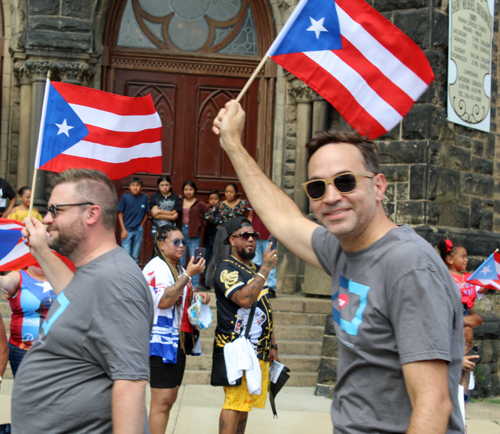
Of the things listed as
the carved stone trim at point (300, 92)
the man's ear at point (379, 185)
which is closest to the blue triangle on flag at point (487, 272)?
the man's ear at point (379, 185)

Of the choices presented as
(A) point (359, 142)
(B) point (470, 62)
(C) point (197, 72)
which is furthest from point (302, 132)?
(A) point (359, 142)

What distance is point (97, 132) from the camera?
180 inches

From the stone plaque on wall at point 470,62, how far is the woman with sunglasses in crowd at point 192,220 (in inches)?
160

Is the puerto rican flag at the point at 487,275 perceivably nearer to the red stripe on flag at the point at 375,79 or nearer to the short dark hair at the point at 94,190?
the red stripe on flag at the point at 375,79

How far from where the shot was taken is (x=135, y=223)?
958cm

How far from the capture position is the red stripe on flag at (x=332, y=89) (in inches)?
129

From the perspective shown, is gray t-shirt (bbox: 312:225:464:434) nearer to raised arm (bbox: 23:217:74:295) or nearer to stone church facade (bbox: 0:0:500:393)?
raised arm (bbox: 23:217:74:295)

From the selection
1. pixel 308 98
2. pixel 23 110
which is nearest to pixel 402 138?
pixel 308 98

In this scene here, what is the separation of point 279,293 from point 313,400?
3175 mm

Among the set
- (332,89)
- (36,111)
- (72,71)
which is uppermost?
(72,71)

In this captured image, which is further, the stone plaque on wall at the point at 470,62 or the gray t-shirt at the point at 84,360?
the stone plaque on wall at the point at 470,62

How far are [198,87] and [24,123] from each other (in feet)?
10.2

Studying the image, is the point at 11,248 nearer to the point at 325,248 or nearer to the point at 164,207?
the point at 325,248

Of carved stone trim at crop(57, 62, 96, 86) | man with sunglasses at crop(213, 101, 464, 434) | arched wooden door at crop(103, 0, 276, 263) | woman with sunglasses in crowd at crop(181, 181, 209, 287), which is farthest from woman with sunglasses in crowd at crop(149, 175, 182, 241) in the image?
man with sunglasses at crop(213, 101, 464, 434)
